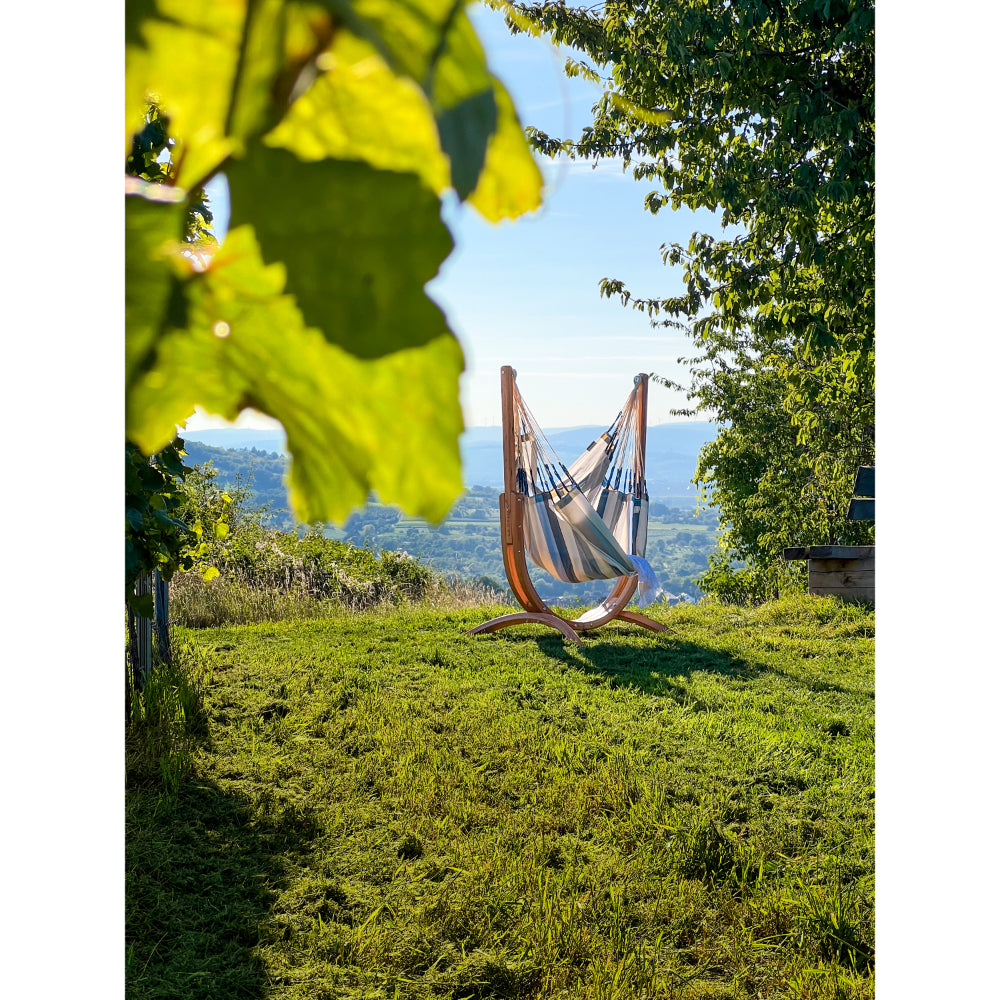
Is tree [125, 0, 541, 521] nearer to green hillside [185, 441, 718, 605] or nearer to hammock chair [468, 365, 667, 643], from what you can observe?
green hillside [185, 441, 718, 605]

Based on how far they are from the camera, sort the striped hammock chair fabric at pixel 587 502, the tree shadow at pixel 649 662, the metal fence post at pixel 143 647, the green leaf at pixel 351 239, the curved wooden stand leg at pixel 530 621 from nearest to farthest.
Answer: the green leaf at pixel 351 239, the metal fence post at pixel 143 647, the tree shadow at pixel 649 662, the striped hammock chair fabric at pixel 587 502, the curved wooden stand leg at pixel 530 621

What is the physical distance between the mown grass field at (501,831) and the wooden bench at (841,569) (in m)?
0.87

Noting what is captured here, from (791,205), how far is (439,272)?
2.46 metres

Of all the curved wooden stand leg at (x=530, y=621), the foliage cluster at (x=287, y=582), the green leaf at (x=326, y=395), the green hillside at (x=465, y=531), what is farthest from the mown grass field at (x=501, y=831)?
the green leaf at (x=326, y=395)

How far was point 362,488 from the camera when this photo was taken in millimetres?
119

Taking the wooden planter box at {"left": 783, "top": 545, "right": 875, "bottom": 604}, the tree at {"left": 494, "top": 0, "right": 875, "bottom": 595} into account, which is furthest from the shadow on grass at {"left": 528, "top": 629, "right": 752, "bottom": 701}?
the tree at {"left": 494, "top": 0, "right": 875, "bottom": 595}

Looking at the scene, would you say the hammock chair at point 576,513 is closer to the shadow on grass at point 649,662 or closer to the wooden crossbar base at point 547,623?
the wooden crossbar base at point 547,623

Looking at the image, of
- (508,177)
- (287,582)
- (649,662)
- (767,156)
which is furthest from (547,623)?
(508,177)

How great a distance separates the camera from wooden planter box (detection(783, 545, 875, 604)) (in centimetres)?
361

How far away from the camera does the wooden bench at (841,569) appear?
3.61 m

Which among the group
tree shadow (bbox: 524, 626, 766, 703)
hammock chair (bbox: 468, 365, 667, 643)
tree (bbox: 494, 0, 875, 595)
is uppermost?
tree (bbox: 494, 0, 875, 595)

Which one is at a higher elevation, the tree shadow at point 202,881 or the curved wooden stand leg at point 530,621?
the curved wooden stand leg at point 530,621

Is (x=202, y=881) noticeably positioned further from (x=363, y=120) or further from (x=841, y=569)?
(x=841, y=569)
